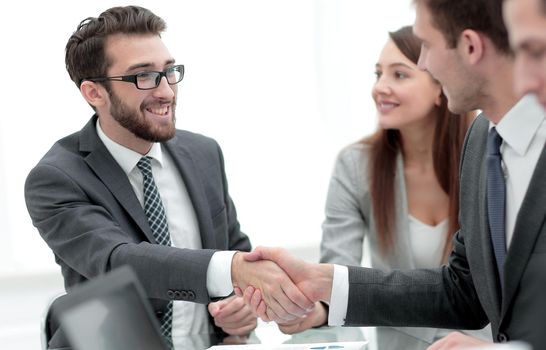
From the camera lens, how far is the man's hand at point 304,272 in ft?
8.55

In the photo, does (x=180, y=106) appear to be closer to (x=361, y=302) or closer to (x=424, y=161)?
(x=424, y=161)

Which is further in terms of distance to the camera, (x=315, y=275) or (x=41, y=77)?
(x=41, y=77)

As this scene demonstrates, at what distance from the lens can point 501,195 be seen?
85.9 inches

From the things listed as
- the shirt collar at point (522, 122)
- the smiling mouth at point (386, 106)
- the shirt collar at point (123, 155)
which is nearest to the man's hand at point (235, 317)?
the shirt collar at point (123, 155)

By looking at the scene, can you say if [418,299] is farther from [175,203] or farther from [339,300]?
[175,203]

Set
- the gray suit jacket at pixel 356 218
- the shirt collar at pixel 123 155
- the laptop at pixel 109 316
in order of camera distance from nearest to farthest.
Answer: the laptop at pixel 109 316 → the shirt collar at pixel 123 155 → the gray suit jacket at pixel 356 218

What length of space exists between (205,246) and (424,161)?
3.34 feet

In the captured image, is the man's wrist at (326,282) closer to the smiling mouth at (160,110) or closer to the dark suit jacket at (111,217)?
the dark suit jacket at (111,217)

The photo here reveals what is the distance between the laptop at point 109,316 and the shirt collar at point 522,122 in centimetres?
96

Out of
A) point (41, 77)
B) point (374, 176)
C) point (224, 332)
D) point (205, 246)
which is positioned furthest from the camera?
point (41, 77)

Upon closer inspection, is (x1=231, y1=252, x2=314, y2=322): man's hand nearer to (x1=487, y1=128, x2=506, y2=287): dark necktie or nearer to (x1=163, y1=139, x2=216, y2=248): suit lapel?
(x1=163, y1=139, x2=216, y2=248): suit lapel

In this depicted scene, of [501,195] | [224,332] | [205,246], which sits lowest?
[224,332]

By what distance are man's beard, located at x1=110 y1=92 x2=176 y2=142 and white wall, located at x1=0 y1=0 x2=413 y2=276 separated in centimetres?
134

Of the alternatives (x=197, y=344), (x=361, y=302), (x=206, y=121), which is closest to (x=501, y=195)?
(x=361, y=302)
